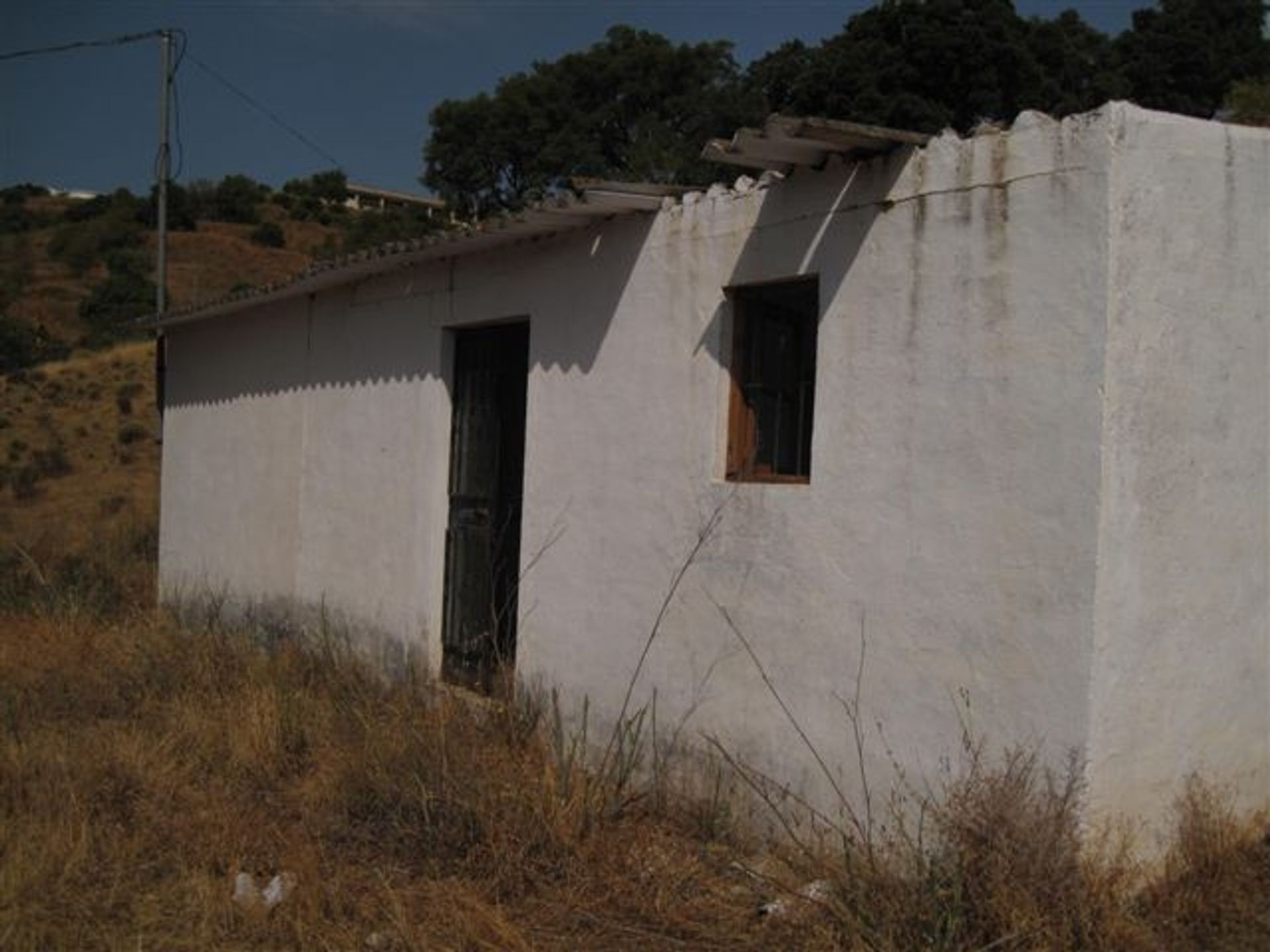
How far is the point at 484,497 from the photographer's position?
24.0 feet

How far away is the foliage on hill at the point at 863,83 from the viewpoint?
66.5ft

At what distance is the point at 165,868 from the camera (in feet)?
15.4

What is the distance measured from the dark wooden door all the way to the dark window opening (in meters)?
2.04

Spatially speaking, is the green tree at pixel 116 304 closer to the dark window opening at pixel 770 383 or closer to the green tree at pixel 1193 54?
the green tree at pixel 1193 54

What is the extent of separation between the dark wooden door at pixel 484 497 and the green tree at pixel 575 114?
2196 centimetres

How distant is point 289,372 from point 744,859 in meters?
6.01

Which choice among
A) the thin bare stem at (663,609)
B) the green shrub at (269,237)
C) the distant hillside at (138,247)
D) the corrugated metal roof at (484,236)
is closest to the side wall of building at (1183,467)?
the thin bare stem at (663,609)

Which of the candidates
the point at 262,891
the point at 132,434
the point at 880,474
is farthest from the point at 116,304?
the point at 880,474

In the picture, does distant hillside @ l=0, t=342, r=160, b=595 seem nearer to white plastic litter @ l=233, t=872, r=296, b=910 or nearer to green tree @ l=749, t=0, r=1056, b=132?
white plastic litter @ l=233, t=872, r=296, b=910

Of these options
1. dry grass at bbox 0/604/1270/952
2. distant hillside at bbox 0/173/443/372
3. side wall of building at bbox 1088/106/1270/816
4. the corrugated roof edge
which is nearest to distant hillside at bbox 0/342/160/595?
distant hillside at bbox 0/173/443/372

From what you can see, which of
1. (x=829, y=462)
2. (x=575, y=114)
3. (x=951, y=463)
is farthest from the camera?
(x=575, y=114)

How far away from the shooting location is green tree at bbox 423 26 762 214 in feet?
95.4

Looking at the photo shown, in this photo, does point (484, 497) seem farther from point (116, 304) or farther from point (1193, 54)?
point (116, 304)

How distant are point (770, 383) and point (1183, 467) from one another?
186cm
